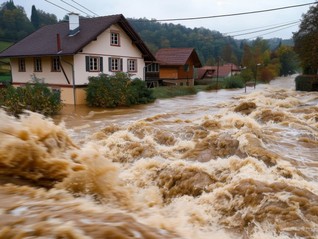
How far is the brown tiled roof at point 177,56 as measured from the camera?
137 feet

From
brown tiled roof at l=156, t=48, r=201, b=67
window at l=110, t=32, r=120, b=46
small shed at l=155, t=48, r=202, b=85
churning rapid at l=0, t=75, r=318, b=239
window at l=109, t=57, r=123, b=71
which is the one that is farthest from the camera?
brown tiled roof at l=156, t=48, r=201, b=67

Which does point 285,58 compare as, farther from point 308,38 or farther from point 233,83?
point 308,38

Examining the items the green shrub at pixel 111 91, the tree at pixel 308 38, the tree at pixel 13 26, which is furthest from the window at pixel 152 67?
the tree at pixel 13 26

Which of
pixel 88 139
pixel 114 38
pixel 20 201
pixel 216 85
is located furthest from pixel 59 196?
pixel 216 85

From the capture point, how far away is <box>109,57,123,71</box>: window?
1024 inches

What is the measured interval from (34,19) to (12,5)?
6953 millimetres

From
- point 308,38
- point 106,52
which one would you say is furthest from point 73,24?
point 308,38

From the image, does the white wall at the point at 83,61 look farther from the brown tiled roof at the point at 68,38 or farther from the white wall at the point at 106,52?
the brown tiled roof at the point at 68,38

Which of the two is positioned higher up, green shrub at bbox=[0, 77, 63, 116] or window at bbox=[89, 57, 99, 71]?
window at bbox=[89, 57, 99, 71]

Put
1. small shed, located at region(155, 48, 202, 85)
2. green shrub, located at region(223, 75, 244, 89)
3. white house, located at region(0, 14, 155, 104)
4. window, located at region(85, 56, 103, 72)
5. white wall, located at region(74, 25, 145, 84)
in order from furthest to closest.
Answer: green shrub, located at region(223, 75, 244, 89) → small shed, located at region(155, 48, 202, 85) → window, located at region(85, 56, 103, 72) → white wall, located at region(74, 25, 145, 84) → white house, located at region(0, 14, 155, 104)

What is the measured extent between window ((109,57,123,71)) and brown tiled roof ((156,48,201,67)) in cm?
1428

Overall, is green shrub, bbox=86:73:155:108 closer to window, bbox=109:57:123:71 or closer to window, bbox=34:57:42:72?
window, bbox=109:57:123:71

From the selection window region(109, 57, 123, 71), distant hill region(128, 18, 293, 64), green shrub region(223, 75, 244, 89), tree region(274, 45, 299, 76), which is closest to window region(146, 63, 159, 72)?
window region(109, 57, 123, 71)

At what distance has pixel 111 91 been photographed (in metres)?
22.2
